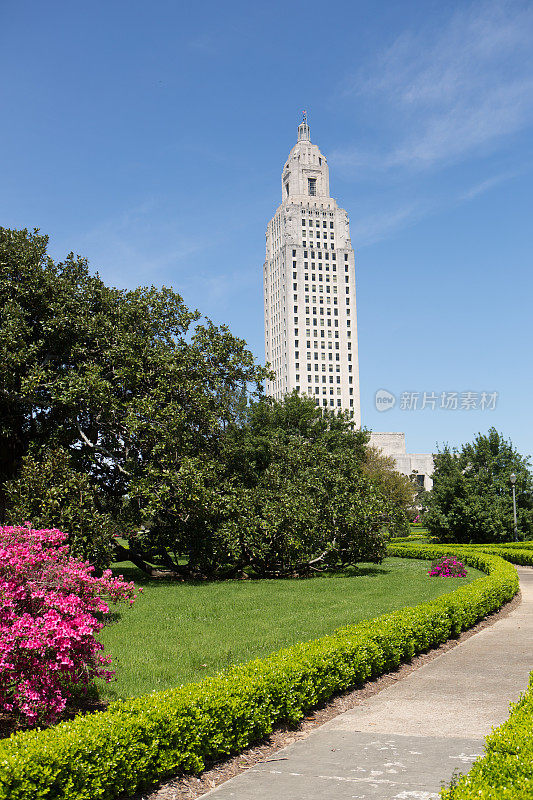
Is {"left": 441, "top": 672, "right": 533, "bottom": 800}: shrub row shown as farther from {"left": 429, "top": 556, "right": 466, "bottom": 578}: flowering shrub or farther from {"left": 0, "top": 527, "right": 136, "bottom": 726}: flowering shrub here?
{"left": 429, "top": 556, "right": 466, "bottom": 578}: flowering shrub

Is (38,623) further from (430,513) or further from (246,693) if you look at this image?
(430,513)

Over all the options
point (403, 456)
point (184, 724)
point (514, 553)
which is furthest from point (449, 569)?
point (403, 456)

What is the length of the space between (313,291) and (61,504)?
11633cm

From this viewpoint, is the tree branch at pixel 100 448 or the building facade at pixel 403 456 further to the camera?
the building facade at pixel 403 456

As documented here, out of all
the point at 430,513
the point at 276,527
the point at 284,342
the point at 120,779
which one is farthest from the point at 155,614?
the point at 284,342

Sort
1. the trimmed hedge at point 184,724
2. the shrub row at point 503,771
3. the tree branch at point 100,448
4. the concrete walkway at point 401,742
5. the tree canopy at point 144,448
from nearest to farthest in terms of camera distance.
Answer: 1. the shrub row at point 503,771
2. the trimmed hedge at point 184,724
3. the concrete walkway at point 401,742
4. the tree canopy at point 144,448
5. the tree branch at point 100,448

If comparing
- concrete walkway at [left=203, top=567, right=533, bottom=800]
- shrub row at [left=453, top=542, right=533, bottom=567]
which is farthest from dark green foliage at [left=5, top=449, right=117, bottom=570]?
Answer: shrub row at [left=453, top=542, right=533, bottom=567]

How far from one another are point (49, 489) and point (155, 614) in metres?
5.45

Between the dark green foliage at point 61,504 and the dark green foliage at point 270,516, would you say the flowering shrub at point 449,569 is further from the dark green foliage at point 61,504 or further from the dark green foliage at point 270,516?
the dark green foliage at point 61,504

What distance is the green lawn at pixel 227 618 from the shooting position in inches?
374

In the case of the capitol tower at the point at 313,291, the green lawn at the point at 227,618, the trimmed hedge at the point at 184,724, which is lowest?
the green lawn at the point at 227,618

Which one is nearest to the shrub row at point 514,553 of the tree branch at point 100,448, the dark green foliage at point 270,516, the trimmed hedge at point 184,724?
the dark green foliage at point 270,516

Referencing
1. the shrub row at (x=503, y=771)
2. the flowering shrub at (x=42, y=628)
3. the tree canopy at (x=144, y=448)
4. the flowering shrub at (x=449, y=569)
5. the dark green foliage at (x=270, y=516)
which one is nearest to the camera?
the shrub row at (x=503, y=771)

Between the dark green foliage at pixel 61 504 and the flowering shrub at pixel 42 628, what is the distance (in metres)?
10.4
